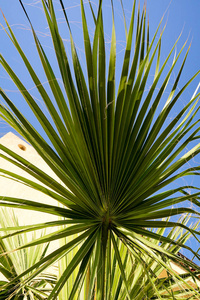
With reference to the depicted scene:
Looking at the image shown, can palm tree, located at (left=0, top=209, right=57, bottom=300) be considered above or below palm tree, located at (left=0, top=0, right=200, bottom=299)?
below

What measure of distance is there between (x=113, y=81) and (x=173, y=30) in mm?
769

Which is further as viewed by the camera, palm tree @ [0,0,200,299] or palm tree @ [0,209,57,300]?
palm tree @ [0,209,57,300]

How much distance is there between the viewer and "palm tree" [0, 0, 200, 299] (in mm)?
1144

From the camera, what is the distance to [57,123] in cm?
119

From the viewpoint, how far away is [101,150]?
4.09 ft

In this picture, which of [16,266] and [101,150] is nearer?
[101,150]

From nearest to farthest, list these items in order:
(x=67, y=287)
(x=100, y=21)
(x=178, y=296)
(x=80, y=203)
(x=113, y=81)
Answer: (x=100, y=21), (x=113, y=81), (x=80, y=203), (x=67, y=287), (x=178, y=296)

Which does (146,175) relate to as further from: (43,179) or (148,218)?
(43,179)

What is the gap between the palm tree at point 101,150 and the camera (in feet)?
3.75

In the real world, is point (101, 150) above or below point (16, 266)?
above

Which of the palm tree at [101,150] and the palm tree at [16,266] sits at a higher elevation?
the palm tree at [101,150]

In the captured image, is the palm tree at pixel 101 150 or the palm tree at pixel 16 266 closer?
the palm tree at pixel 101 150

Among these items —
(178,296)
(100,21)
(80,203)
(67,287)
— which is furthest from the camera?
(178,296)

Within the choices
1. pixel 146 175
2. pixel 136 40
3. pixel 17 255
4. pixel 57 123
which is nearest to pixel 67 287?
pixel 17 255
